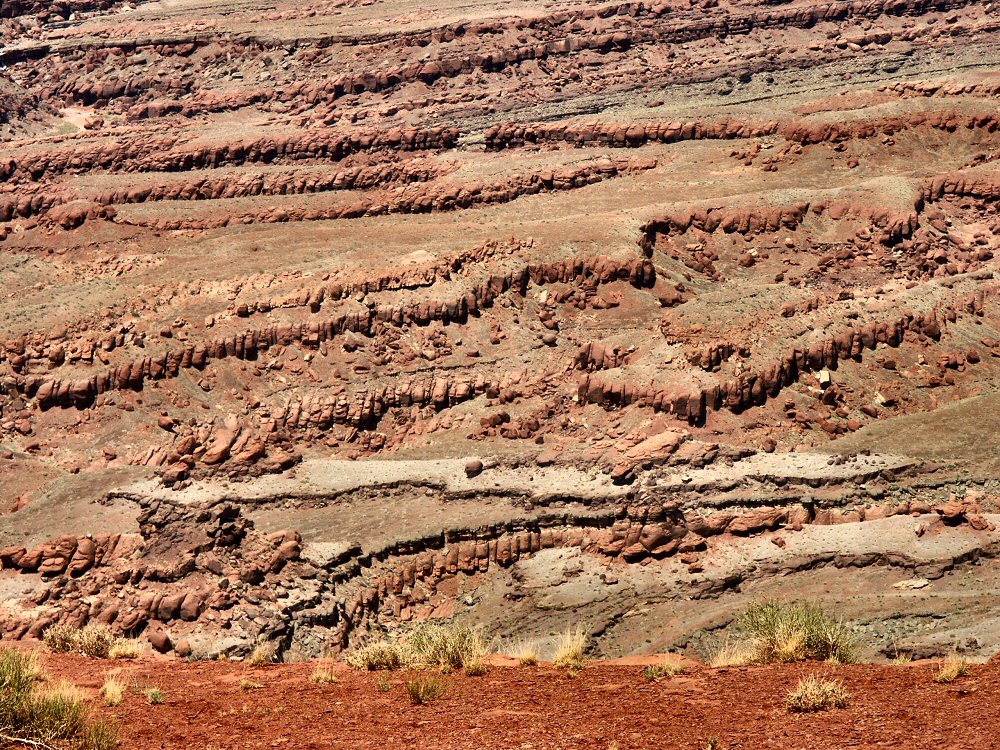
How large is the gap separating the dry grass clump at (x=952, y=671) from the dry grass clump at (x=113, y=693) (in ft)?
34.2

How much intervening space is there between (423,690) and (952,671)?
22.1 feet

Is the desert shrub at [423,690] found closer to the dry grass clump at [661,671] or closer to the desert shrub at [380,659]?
the desert shrub at [380,659]

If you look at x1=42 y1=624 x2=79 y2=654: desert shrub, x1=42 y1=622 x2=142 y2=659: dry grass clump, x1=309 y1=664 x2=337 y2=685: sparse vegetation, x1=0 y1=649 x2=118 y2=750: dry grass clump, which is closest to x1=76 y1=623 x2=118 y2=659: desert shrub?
x1=42 y1=622 x2=142 y2=659: dry grass clump

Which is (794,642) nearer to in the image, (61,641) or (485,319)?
(61,641)

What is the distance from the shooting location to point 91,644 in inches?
708

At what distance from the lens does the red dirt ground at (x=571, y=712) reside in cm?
1238

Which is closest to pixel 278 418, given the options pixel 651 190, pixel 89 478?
pixel 89 478

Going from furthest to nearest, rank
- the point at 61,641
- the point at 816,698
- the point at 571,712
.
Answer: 1. the point at 61,641
2. the point at 571,712
3. the point at 816,698

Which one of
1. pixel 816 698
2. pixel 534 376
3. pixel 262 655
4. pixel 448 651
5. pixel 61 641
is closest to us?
pixel 816 698

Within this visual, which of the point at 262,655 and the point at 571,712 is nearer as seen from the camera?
the point at 571,712

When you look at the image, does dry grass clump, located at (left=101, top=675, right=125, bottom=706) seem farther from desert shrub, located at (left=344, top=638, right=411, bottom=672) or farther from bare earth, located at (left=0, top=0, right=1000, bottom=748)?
desert shrub, located at (left=344, top=638, right=411, bottom=672)

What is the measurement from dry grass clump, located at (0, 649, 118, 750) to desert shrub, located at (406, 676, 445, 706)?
3.72 m

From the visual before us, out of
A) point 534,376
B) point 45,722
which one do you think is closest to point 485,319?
point 534,376

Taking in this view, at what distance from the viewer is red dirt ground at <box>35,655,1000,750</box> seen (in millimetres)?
12375
